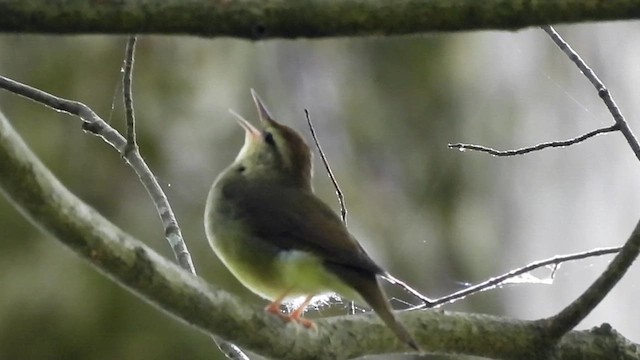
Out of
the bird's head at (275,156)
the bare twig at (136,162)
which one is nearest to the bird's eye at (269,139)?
the bird's head at (275,156)

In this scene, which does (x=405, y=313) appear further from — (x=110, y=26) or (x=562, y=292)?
(x=562, y=292)

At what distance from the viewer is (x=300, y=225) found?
1.79 meters

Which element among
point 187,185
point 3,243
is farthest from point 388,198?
point 3,243

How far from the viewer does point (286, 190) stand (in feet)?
6.61

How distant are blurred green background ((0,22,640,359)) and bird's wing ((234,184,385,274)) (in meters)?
1.74

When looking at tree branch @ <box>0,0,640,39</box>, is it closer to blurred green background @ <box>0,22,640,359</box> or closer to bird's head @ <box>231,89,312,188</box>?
bird's head @ <box>231,89,312,188</box>

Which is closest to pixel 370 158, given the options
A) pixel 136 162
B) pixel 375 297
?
pixel 136 162

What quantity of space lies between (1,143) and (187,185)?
2.68 m

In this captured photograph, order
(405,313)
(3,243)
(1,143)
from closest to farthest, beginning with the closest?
1. (1,143)
2. (405,313)
3. (3,243)

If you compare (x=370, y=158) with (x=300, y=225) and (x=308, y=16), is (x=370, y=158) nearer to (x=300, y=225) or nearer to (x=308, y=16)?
(x=300, y=225)

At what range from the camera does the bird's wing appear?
5.55 ft

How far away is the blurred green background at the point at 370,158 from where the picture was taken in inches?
145

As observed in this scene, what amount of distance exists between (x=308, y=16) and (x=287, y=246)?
0.67 m

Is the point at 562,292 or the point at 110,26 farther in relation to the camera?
the point at 562,292
